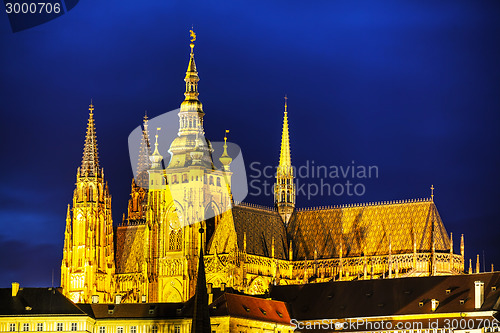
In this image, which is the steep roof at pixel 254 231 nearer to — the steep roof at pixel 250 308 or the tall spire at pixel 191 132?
the tall spire at pixel 191 132

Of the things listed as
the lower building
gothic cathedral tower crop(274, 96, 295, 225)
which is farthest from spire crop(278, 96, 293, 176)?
the lower building

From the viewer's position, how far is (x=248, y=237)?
182 meters

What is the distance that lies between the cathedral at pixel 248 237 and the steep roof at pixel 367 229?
11 centimetres

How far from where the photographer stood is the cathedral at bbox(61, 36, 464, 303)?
178m

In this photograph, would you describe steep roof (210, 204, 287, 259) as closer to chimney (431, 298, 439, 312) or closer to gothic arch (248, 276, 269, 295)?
gothic arch (248, 276, 269, 295)

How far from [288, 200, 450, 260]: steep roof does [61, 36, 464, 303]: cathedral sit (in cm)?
11

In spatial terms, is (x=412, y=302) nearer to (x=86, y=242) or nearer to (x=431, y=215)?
(x=431, y=215)

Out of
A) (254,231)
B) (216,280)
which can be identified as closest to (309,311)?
(216,280)

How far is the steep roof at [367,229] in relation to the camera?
17888cm

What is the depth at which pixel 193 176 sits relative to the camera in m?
184

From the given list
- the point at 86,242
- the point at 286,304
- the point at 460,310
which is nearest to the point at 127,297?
the point at 86,242

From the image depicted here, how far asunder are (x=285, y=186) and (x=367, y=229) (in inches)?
518

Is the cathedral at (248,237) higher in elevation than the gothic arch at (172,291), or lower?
higher

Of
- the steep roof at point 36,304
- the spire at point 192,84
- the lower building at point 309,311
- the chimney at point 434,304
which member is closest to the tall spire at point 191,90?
the spire at point 192,84
